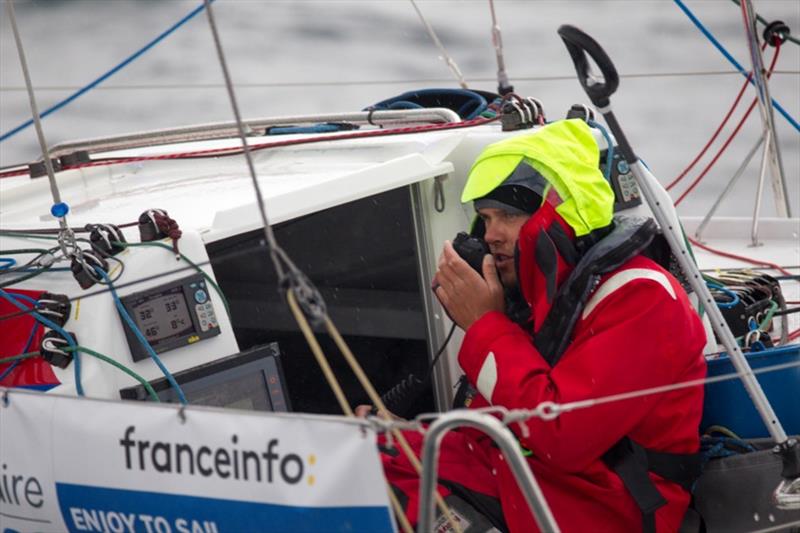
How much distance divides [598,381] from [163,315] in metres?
0.88

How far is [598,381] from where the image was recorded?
2.31m

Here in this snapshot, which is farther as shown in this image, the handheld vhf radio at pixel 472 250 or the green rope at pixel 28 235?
the green rope at pixel 28 235


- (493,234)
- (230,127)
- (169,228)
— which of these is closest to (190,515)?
(169,228)

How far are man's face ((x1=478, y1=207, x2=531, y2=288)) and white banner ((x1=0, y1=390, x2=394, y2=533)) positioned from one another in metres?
0.83

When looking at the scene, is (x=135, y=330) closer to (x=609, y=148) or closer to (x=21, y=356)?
(x=21, y=356)

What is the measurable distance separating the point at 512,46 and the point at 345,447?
12035 millimetres

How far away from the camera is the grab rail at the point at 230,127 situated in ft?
12.1

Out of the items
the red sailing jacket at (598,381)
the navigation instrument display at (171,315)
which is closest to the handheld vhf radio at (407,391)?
the red sailing jacket at (598,381)

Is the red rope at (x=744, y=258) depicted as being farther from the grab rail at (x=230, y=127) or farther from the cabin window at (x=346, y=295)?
the cabin window at (x=346, y=295)

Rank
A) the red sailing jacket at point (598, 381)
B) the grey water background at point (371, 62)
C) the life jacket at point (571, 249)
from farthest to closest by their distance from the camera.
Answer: the grey water background at point (371, 62) → the life jacket at point (571, 249) → the red sailing jacket at point (598, 381)

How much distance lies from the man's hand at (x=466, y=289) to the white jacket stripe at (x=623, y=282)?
19 cm

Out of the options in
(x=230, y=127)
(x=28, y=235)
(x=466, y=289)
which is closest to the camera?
(x=466, y=289)

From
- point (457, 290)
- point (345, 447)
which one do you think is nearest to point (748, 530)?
point (457, 290)

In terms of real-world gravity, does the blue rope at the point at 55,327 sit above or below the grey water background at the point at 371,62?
below
